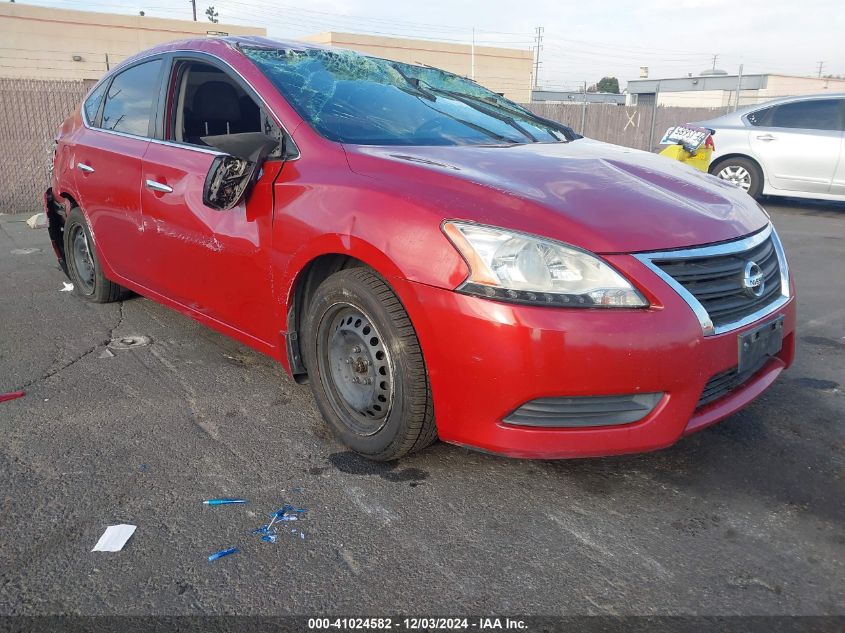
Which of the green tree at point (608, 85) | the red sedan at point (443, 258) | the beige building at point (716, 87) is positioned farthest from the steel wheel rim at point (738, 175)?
the green tree at point (608, 85)

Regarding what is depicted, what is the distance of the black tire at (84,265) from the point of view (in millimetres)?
4676

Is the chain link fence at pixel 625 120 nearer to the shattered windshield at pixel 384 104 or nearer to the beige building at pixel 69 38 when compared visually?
the shattered windshield at pixel 384 104

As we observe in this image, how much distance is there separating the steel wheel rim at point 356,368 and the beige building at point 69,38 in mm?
29111

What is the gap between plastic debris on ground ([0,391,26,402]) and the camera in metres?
3.36

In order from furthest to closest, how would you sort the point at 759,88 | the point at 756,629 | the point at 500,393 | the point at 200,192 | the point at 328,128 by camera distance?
the point at 759,88
the point at 200,192
the point at 328,128
the point at 500,393
the point at 756,629

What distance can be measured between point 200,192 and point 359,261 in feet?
3.55

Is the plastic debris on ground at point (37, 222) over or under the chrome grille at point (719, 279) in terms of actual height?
under

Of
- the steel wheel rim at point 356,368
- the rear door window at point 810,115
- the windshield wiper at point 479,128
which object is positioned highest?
the rear door window at point 810,115

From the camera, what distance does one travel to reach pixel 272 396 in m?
3.44

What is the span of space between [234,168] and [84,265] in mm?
2582

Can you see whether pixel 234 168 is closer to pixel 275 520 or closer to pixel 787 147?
pixel 275 520

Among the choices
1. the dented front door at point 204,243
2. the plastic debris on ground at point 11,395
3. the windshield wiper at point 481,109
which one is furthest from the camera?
the windshield wiper at point 481,109

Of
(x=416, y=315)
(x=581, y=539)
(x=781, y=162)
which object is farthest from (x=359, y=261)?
(x=781, y=162)

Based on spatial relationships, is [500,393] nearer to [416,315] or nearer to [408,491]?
[416,315]
